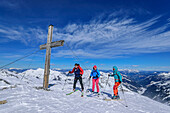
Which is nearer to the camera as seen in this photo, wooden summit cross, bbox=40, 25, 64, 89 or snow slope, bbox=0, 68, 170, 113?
snow slope, bbox=0, 68, 170, 113

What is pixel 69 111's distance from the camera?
5.52 meters

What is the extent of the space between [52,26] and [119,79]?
9.38 meters

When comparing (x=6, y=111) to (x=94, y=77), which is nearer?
(x=6, y=111)

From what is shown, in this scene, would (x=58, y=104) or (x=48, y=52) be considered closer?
(x=58, y=104)

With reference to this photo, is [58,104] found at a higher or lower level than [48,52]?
lower

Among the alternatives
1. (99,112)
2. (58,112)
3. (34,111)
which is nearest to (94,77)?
(99,112)

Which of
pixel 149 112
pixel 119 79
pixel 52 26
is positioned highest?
pixel 52 26

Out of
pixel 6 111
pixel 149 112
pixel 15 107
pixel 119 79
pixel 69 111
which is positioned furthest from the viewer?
pixel 119 79

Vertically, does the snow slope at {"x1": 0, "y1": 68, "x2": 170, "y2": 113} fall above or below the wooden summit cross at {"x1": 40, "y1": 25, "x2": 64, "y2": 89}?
below

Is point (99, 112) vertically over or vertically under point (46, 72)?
under

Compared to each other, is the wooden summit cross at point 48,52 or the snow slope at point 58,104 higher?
the wooden summit cross at point 48,52

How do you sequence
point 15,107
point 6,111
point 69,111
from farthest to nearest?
point 69,111 < point 15,107 < point 6,111

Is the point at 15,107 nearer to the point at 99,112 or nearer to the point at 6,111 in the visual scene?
the point at 6,111

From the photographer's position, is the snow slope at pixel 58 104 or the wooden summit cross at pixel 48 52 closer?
the snow slope at pixel 58 104
